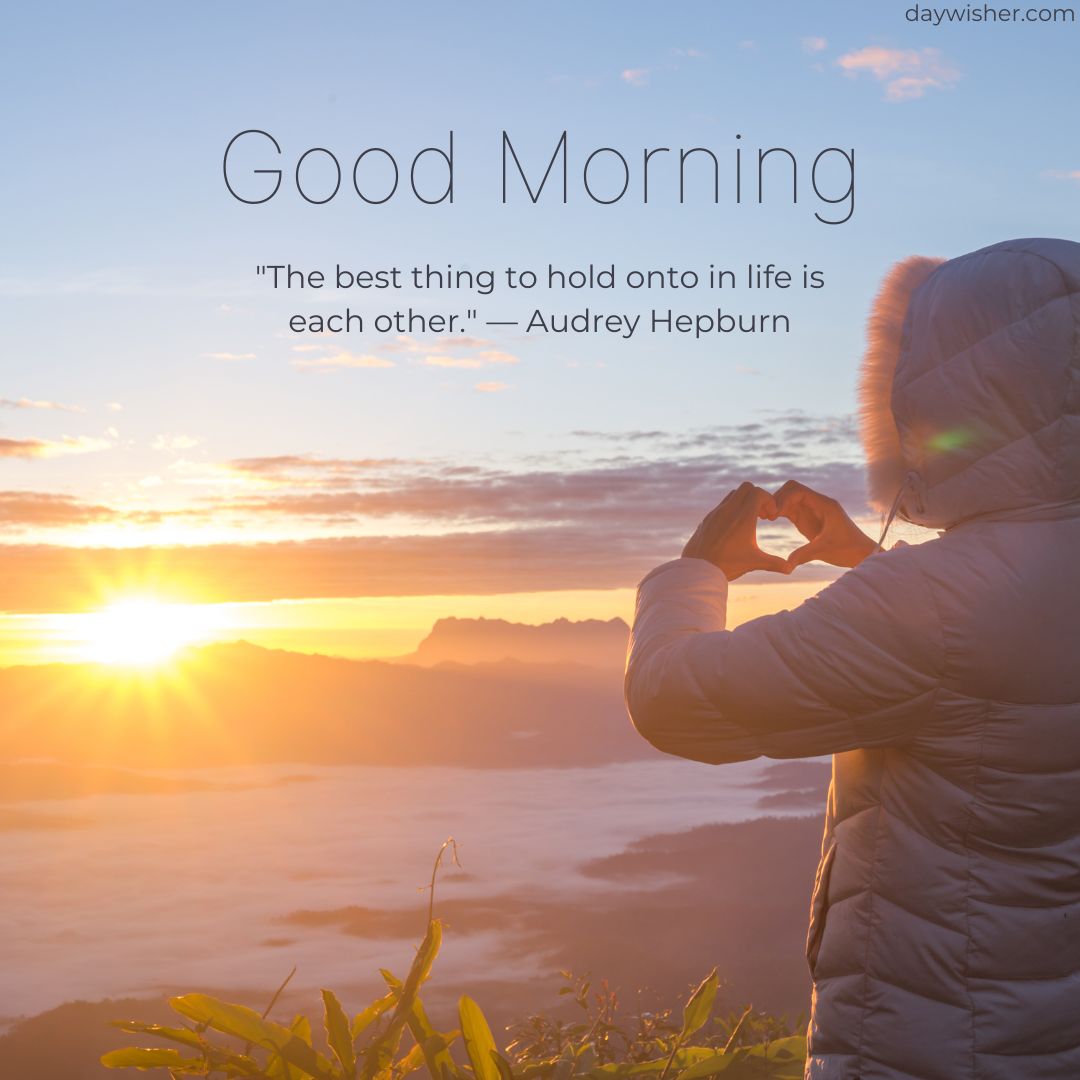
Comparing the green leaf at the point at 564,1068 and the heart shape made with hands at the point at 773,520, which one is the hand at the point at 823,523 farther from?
the green leaf at the point at 564,1068

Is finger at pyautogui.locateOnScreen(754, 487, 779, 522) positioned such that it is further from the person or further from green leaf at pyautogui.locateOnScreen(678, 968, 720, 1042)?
green leaf at pyautogui.locateOnScreen(678, 968, 720, 1042)

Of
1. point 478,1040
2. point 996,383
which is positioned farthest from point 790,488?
point 478,1040

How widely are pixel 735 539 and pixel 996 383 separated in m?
0.48

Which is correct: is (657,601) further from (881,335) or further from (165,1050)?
(165,1050)

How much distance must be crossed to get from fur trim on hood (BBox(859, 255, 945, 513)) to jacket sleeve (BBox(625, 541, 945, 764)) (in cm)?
44

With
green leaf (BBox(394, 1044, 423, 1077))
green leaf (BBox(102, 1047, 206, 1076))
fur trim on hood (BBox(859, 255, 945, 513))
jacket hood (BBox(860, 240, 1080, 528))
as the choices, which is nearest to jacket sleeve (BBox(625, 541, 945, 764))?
jacket hood (BBox(860, 240, 1080, 528))

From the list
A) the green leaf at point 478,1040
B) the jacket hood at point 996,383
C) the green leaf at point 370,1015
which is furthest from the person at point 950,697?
the green leaf at point 370,1015

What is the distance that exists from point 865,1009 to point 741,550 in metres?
0.77

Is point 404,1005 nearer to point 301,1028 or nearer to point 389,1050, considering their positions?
point 389,1050

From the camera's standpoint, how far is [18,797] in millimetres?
98688

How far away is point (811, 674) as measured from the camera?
1590mm

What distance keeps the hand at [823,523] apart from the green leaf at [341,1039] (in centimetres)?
134

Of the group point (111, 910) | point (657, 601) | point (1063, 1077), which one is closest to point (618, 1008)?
point (1063, 1077)

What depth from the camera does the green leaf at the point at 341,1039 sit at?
228 cm
